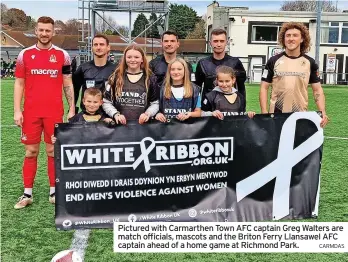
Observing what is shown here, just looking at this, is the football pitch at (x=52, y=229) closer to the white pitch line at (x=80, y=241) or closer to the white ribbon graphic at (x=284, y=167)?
the white pitch line at (x=80, y=241)

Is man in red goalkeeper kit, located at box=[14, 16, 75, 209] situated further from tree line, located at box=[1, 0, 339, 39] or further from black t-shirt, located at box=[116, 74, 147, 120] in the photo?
tree line, located at box=[1, 0, 339, 39]

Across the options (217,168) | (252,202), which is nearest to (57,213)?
(217,168)

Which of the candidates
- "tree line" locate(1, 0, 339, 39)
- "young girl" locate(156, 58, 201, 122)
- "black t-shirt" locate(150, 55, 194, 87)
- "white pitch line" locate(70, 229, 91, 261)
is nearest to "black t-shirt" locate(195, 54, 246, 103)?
"black t-shirt" locate(150, 55, 194, 87)

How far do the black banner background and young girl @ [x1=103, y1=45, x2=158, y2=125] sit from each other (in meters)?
0.31

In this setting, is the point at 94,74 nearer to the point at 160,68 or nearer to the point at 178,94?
the point at 160,68

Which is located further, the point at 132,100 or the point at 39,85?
the point at 39,85

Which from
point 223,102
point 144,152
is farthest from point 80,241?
point 223,102

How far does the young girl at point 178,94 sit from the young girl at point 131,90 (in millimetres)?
115

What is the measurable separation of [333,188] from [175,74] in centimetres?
264

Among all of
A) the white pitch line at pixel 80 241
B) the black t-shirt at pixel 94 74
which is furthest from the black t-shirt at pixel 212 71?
the white pitch line at pixel 80 241

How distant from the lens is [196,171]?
4.14 meters

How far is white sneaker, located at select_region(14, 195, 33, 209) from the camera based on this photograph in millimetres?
4648

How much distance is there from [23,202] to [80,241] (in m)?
1.18

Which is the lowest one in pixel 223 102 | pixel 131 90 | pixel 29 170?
pixel 29 170
